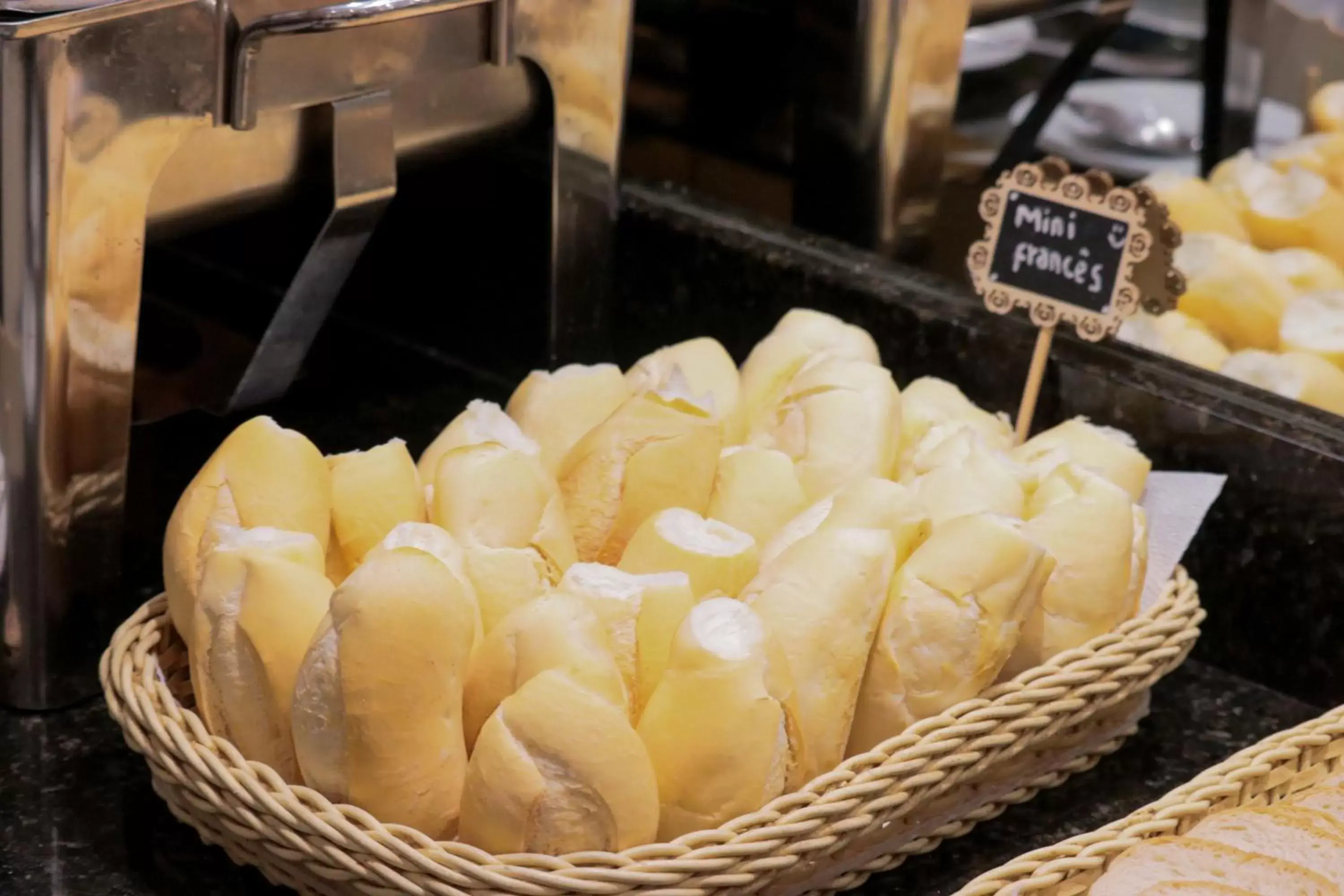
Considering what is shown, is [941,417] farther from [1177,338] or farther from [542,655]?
[542,655]

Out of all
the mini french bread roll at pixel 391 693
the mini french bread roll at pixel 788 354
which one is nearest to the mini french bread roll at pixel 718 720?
the mini french bread roll at pixel 391 693

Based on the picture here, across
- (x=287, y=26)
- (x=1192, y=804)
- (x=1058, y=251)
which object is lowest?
(x=1192, y=804)

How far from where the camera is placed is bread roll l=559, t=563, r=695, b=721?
38.7 inches

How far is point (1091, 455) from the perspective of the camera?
1.20 m

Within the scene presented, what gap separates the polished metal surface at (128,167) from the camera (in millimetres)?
1025

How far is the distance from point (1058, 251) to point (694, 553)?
460 mm

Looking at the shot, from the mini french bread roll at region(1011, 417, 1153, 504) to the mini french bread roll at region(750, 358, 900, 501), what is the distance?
3.9 inches

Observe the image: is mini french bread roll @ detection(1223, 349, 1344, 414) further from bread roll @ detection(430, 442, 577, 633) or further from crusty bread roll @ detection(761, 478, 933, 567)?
bread roll @ detection(430, 442, 577, 633)

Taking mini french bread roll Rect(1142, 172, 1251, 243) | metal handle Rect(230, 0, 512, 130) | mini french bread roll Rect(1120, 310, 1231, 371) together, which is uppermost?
metal handle Rect(230, 0, 512, 130)

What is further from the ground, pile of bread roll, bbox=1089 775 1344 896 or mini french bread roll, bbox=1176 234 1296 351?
mini french bread roll, bbox=1176 234 1296 351

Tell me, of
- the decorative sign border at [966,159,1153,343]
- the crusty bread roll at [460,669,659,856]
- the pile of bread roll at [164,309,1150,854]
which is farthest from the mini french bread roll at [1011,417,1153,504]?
the crusty bread roll at [460,669,659,856]

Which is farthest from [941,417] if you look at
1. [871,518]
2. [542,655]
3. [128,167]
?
[128,167]

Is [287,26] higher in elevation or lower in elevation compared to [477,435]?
higher

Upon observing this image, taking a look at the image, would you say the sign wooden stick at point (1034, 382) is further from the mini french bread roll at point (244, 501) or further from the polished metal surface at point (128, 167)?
the mini french bread roll at point (244, 501)
